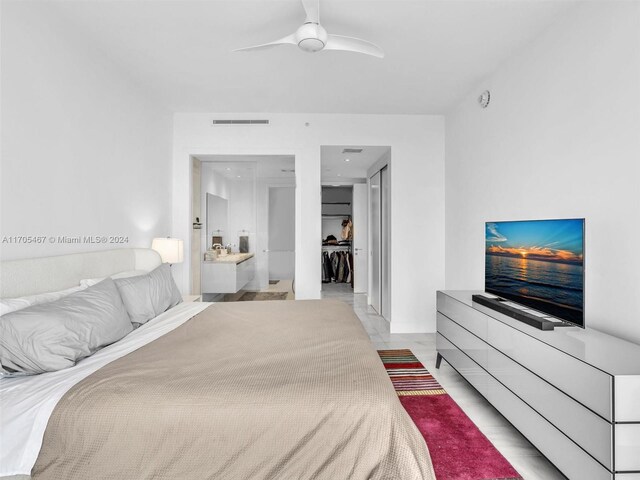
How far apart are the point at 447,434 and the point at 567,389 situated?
0.87 m

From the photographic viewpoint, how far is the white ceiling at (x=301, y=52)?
7.77 feet

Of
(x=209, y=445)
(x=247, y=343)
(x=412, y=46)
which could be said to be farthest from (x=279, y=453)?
(x=412, y=46)

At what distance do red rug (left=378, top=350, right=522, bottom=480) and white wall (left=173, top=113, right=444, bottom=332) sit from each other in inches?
59.5

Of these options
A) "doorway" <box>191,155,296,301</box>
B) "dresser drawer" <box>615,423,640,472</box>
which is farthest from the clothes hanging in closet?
"dresser drawer" <box>615,423,640,472</box>

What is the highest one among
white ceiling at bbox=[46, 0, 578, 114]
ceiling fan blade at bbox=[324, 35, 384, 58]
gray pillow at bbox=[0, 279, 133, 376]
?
white ceiling at bbox=[46, 0, 578, 114]

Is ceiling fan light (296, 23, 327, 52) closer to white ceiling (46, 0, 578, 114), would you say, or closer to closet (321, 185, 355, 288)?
white ceiling (46, 0, 578, 114)

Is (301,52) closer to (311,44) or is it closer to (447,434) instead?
(311,44)

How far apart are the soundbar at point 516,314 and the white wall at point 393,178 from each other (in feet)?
5.88

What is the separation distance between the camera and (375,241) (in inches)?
228

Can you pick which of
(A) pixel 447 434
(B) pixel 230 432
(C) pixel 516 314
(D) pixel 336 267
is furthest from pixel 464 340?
(D) pixel 336 267

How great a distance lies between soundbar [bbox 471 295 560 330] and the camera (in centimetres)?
198

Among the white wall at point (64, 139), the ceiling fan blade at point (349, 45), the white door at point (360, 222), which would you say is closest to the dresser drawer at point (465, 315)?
the ceiling fan blade at point (349, 45)

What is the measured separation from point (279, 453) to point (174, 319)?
160 centimetres

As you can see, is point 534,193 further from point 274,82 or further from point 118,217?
point 118,217
